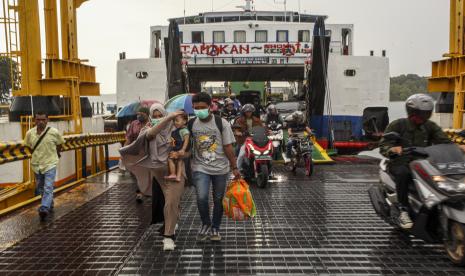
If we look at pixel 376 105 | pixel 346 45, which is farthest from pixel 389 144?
pixel 346 45

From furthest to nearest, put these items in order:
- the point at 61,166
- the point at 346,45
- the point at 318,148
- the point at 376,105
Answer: the point at 346,45, the point at 376,105, the point at 318,148, the point at 61,166

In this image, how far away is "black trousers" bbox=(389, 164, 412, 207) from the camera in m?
5.08

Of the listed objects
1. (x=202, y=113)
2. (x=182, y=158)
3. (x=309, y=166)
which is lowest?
(x=309, y=166)

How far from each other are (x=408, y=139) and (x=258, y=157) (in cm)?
434

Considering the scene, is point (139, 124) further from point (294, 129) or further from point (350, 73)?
point (350, 73)

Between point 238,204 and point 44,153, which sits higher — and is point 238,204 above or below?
below

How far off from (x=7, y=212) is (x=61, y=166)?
2.72 metres

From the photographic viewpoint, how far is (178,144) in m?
5.40

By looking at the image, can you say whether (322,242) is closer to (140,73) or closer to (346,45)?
(140,73)

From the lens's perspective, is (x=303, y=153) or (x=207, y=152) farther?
(x=303, y=153)

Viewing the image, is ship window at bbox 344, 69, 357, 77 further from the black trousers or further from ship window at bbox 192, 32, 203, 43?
the black trousers

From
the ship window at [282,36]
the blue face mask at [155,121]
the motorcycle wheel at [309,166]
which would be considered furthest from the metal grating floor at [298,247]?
the ship window at [282,36]

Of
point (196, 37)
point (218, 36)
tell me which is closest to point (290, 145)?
point (218, 36)

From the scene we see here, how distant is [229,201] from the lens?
18.2 ft
